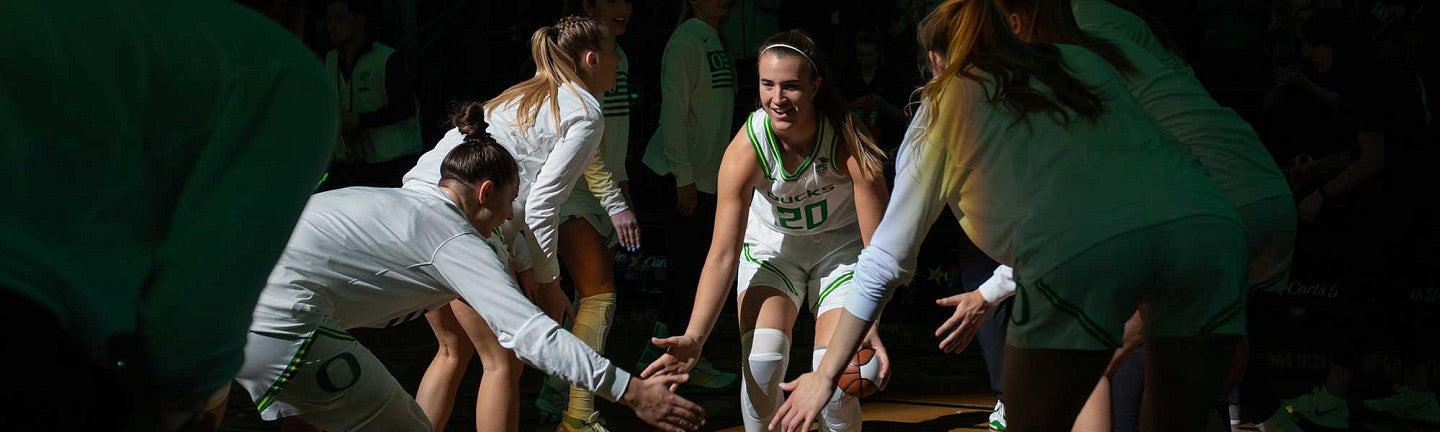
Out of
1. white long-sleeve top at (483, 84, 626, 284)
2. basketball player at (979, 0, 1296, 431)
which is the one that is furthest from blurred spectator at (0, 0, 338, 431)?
white long-sleeve top at (483, 84, 626, 284)

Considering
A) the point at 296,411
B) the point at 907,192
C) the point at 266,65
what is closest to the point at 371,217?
the point at 296,411

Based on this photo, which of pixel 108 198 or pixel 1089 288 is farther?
pixel 1089 288

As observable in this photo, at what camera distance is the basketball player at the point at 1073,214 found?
7.84ft

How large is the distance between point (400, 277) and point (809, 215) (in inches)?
51.7

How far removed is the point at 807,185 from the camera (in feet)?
14.0

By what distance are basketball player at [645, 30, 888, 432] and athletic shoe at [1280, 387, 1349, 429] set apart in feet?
7.30

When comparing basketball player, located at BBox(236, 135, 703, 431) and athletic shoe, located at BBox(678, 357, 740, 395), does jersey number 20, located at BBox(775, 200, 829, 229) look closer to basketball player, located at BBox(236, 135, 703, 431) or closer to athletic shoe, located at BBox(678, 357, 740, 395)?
basketball player, located at BBox(236, 135, 703, 431)

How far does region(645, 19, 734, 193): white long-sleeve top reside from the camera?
6.30m

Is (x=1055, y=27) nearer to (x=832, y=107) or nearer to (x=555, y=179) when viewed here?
(x=832, y=107)

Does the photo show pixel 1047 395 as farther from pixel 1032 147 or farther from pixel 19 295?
pixel 19 295

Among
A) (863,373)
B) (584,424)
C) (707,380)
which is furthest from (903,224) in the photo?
(707,380)

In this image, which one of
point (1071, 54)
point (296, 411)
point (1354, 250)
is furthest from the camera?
point (1354, 250)

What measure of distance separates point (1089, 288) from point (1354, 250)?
4034mm

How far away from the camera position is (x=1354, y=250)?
5902 millimetres
